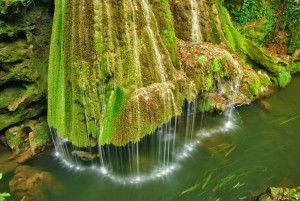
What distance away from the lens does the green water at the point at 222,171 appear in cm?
740

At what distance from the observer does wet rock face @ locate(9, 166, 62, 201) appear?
7.41 meters

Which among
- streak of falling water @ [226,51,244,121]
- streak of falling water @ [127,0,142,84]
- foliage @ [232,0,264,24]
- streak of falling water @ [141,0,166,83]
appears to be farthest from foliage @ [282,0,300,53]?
streak of falling water @ [127,0,142,84]

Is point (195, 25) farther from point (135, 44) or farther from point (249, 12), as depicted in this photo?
point (249, 12)

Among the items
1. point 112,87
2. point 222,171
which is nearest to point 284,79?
point 222,171

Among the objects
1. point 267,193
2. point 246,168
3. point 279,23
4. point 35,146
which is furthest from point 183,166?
point 279,23

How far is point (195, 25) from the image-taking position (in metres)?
9.97

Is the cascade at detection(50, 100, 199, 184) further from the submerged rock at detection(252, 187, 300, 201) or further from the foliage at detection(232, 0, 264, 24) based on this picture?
the foliage at detection(232, 0, 264, 24)

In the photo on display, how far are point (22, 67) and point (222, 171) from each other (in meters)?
6.37

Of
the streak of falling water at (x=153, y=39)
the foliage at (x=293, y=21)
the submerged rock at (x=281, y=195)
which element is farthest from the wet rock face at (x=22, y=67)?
the foliage at (x=293, y=21)

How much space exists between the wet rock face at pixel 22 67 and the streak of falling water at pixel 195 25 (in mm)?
4772

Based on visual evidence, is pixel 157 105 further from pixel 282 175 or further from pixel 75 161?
pixel 282 175

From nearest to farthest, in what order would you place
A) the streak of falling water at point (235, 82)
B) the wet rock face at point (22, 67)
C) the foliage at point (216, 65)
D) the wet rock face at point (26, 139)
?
the wet rock face at point (22, 67)
the wet rock face at point (26, 139)
the foliage at point (216, 65)
the streak of falling water at point (235, 82)

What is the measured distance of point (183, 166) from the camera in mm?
8164

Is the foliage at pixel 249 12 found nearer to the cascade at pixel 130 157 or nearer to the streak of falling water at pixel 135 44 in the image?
the cascade at pixel 130 157
